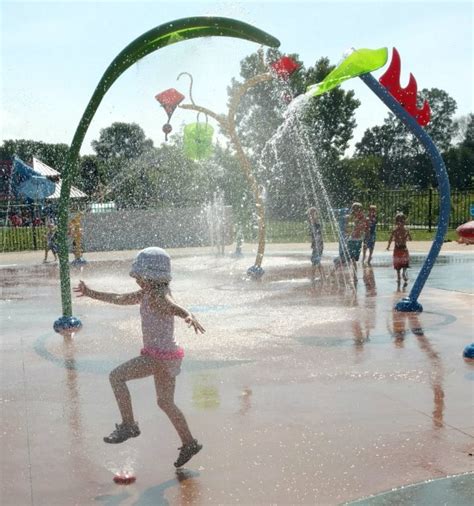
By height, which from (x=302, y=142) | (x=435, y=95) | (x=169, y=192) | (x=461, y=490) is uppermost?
(x=435, y=95)

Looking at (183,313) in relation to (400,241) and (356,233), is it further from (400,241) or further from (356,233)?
(356,233)

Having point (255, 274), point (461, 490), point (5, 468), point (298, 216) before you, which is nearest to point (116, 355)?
point (5, 468)

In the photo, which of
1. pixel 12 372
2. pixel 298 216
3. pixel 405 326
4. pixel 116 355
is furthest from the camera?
pixel 298 216

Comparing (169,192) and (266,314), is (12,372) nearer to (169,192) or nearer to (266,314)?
(266,314)

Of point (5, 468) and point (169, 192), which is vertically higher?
point (169, 192)

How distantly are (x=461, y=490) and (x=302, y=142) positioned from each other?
47342 millimetres

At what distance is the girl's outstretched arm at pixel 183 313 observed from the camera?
4.23m

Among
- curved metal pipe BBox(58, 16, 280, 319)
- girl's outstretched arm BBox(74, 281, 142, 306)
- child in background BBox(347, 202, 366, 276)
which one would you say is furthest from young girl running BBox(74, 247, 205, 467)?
child in background BBox(347, 202, 366, 276)

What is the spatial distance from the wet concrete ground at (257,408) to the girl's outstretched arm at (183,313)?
894mm

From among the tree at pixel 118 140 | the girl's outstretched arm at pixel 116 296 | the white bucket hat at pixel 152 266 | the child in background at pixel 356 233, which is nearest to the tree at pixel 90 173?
the tree at pixel 118 140

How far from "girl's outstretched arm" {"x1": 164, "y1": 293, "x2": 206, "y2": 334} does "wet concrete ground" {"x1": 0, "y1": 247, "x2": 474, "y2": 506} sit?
0.89m

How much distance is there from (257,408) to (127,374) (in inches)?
60.1

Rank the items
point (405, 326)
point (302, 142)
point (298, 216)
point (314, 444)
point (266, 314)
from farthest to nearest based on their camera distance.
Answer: point (302, 142) → point (298, 216) → point (266, 314) → point (405, 326) → point (314, 444)

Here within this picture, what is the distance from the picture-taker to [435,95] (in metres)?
114
